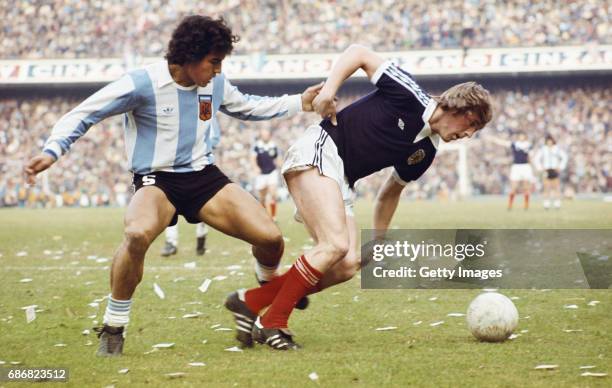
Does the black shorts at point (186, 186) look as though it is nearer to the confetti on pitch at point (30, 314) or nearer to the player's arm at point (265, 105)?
the player's arm at point (265, 105)

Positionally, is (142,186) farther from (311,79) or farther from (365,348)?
(311,79)

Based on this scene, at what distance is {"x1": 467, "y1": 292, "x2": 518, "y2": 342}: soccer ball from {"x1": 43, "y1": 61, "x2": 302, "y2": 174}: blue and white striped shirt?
2132mm

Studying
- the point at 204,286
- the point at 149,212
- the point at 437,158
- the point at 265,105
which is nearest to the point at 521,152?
the point at 437,158

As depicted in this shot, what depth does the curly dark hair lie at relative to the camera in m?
6.18

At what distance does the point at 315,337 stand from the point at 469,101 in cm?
201

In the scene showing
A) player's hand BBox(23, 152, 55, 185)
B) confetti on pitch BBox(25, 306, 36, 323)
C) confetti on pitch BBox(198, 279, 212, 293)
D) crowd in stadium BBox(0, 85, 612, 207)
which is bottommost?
crowd in stadium BBox(0, 85, 612, 207)

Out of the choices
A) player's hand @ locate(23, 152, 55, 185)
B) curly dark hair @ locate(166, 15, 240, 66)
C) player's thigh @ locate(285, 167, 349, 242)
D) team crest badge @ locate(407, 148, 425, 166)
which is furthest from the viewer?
team crest badge @ locate(407, 148, 425, 166)

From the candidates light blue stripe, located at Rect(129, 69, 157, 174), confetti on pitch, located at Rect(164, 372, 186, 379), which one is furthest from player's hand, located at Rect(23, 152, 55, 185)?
confetti on pitch, located at Rect(164, 372, 186, 379)

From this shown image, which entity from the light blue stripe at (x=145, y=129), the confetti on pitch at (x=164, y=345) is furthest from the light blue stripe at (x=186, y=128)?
the confetti on pitch at (x=164, y=345)

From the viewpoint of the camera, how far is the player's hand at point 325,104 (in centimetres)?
643

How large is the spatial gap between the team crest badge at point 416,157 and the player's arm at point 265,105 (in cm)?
81

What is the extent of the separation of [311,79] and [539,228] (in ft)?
83.4

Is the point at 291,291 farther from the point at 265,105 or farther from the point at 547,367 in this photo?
the point at 547,367

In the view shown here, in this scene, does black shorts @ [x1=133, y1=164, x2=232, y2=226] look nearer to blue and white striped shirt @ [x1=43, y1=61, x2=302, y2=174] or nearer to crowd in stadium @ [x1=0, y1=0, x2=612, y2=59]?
blue and white striped shirt @ [x1=43, y1=61, x2=302, y2=174]
